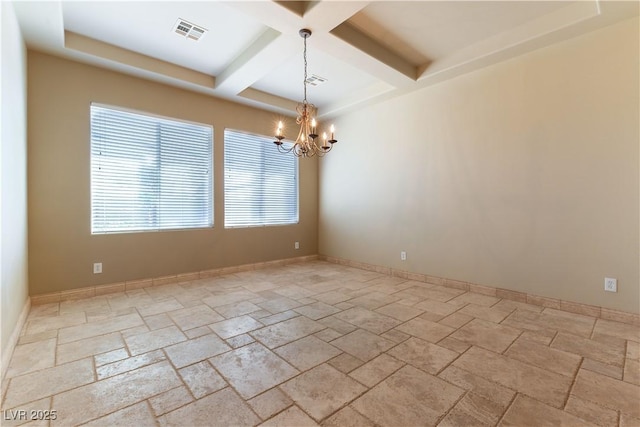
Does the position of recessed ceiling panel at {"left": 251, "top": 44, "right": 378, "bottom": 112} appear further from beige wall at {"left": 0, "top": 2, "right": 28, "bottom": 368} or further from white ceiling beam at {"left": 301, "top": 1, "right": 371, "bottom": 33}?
beige wall at {"left": 0, "top": 2, "right": 28, "bottom": 368}

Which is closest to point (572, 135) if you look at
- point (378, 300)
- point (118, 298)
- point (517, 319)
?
point (517, 319)

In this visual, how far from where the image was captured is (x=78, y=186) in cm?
339

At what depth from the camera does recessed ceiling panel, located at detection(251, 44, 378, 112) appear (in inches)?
143

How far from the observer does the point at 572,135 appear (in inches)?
117

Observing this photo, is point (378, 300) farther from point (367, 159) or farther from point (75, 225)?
point (75, 225)

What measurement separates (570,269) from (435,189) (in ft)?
5.59

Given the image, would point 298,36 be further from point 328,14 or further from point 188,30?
point 188,30

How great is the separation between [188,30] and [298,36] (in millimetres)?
1153

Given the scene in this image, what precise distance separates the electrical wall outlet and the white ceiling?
7.88 feet

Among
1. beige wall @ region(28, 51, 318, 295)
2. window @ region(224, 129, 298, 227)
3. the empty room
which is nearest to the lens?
the empty room

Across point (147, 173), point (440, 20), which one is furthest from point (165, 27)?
point (440, 20)

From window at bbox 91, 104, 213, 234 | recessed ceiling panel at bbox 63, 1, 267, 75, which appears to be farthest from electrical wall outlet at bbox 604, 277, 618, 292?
window at bbox 91, 104, 213, 234

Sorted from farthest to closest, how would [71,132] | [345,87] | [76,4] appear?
[345,87] < [71,132] < [76,4]

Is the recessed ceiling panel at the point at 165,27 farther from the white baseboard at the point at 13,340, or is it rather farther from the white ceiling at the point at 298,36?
the white baseboard at the point at 13,340
